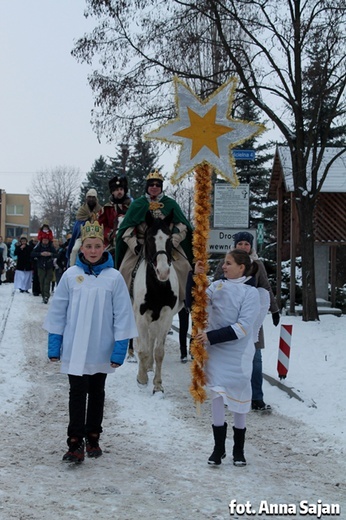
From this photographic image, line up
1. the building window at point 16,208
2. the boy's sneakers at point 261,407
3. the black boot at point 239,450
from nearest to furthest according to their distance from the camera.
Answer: the black boot at point 239,450
the boy's sneakers at point 261,407
the building window at point 16,208

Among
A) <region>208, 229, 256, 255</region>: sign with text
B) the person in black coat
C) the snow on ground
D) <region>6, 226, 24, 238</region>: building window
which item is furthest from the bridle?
<region>6, 226, 24, 238</region>: building window

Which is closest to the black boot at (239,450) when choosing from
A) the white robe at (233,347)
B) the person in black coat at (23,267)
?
the white robe at (233,347)

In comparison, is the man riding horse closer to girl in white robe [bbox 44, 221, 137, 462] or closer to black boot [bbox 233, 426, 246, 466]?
girl in white robe [bbox 44, 221, 137, 462]

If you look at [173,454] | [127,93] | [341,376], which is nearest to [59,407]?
[173,454]

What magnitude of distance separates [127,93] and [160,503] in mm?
14710

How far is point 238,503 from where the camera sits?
505 centimetres

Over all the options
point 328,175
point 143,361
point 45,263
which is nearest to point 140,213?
point 143,361

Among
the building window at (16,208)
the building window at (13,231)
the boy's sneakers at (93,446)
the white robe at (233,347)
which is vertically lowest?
the boy's sneakers at (93,446)

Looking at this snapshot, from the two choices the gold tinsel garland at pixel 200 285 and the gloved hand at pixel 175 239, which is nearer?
the gold tinsel garland at pixel 200 285

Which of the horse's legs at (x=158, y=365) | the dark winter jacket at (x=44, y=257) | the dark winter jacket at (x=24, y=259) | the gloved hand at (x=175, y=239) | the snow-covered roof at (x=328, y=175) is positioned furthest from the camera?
the dark winter jacket at (x=24, y=259)

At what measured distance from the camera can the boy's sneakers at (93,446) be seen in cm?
616

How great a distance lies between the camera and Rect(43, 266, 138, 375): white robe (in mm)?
5961

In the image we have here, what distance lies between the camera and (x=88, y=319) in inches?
236

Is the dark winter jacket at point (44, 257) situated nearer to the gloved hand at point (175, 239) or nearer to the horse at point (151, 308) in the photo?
the gloved hand at point (175, 239)
